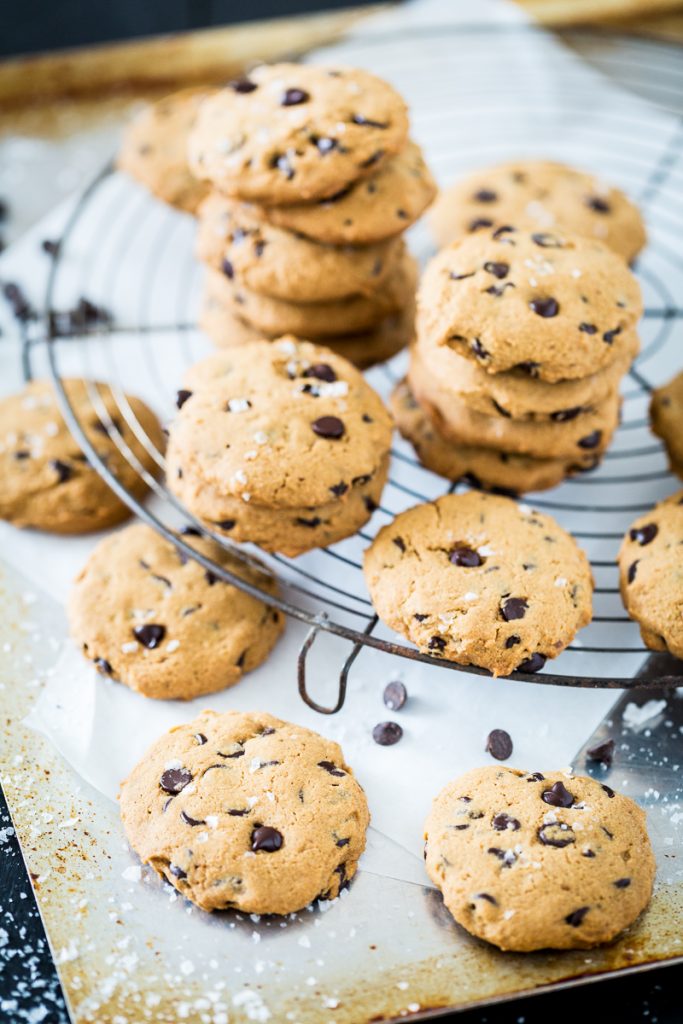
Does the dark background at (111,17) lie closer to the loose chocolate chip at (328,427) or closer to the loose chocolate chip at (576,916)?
the loose chocolate chip at (328,427)

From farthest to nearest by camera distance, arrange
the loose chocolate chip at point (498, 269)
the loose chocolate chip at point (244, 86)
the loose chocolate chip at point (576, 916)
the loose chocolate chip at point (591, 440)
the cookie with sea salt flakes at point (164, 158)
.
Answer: the cookie with sea salt flakes at point (164, 158), the loose chocolate chip at point (244, 86), the loose chocolate chip at point (591, 440), the loose chocolate chip at point (498, 269), the loose chocolate chip at point (576, 916)

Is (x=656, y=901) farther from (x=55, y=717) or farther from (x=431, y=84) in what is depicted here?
(x=431, y=84)

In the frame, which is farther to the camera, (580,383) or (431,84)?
(431,84)

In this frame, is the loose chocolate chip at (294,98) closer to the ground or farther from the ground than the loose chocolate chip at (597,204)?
farther from the ground

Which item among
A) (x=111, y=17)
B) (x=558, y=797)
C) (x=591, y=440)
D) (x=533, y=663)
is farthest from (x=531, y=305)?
(x=111, y=17)

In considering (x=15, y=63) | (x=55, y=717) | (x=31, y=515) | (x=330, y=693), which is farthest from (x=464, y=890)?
(x=15, y=63)

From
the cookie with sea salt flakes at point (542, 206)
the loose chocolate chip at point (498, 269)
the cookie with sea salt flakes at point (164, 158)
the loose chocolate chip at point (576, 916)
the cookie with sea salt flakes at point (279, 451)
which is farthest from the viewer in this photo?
the cookie with sea salt flakes at point (164, 158)

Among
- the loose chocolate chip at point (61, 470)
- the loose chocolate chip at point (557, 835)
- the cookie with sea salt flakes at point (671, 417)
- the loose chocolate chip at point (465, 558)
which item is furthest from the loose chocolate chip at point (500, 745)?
the loose chocolate chip at point (61, 470)

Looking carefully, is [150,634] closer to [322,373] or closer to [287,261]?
[322,373]
